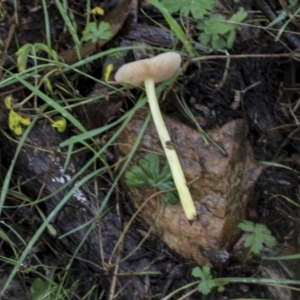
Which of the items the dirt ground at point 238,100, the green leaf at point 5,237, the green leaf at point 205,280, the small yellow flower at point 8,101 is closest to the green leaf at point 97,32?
the dirt ground at point 238,100

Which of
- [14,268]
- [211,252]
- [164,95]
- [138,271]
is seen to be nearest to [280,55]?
[164,95]

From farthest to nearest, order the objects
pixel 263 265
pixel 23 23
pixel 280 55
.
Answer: pixel 23 23 → pixel 280 55 → pixel 263 265

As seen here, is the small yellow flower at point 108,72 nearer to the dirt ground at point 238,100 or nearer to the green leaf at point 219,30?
the dirt ground at point 238,100

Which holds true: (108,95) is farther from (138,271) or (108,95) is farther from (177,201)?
(138,271)

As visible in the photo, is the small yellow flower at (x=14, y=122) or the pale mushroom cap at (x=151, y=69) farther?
the small yellow flower at (x=14, y=122)

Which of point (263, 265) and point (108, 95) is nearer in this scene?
point (263, 265)

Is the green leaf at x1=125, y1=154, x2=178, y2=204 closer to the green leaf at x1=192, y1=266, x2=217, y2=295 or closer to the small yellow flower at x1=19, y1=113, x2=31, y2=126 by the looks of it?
the green leaf at x1=192, y1=266, x2=217, y2=295
